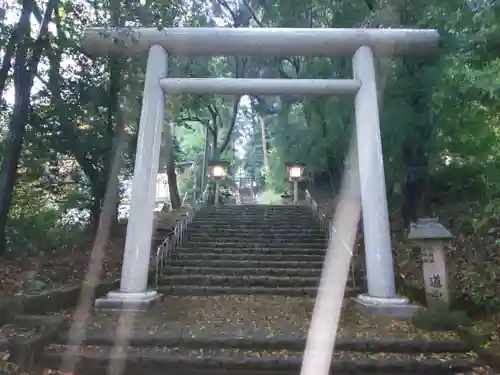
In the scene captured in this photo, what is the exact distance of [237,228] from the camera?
13141mm

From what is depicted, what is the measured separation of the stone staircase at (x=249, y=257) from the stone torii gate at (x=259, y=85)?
148 cm

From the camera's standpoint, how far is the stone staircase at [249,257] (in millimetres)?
9031

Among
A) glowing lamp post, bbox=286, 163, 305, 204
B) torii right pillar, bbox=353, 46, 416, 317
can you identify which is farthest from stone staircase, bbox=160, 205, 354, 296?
glowing lamp post, bbox=286, 163, 305, 204

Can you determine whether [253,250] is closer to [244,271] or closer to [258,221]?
[244,271]

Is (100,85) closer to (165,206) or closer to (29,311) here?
(29,311)

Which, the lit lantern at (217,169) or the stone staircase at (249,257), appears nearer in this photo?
the stone staircase at (249,257)

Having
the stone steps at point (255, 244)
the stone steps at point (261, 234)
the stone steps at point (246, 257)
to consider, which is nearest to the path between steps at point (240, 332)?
the stone steps at point (246, 257)

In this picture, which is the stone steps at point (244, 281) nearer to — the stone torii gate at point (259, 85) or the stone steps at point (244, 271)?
the stone steps at point (244, 271)

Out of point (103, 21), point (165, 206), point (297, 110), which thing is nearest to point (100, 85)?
point (103, 21)

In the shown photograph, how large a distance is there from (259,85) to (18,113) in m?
4.57

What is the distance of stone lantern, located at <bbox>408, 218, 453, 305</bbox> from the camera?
6.47 meters

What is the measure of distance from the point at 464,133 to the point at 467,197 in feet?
6.51

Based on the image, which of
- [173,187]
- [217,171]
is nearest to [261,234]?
[217,171]

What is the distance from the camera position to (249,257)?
10453mm
